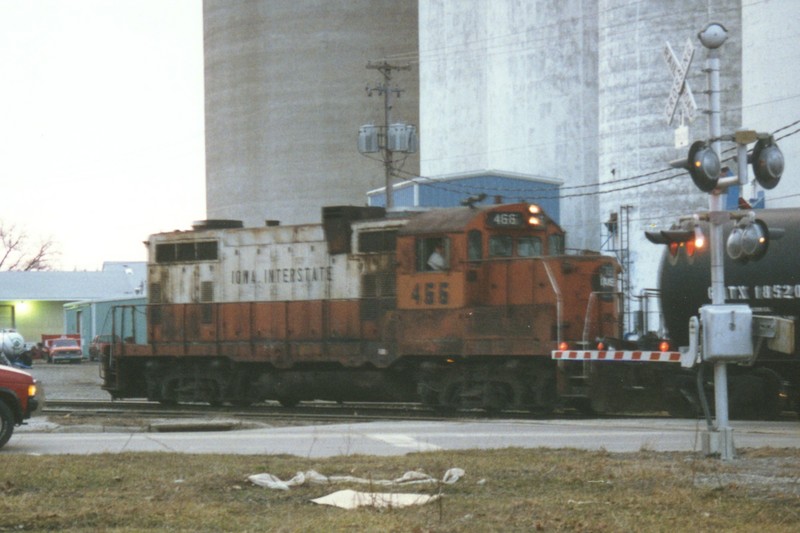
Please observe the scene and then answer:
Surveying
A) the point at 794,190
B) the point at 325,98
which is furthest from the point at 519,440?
the point at 325,98

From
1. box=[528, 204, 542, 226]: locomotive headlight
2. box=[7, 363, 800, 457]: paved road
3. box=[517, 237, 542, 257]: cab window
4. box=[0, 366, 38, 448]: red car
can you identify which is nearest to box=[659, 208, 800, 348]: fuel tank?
box=[7, 363, 800, 457]: paved road

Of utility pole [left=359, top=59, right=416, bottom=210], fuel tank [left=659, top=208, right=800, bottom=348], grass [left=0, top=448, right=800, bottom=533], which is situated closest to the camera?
grass [left=0, top=448, right=800, bottom=533]

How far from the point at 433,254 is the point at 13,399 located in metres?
9.50

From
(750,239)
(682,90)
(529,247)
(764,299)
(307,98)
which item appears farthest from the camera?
(307,98)

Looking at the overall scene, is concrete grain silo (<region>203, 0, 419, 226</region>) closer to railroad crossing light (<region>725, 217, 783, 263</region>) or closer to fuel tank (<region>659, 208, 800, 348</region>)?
fuel tank (<region>659, 208, 800, 348</region>)

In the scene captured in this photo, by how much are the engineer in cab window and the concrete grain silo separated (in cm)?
5582

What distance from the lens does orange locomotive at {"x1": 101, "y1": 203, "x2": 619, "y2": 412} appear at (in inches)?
880

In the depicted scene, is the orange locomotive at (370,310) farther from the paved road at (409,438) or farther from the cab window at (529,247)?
the paved road at (409,438)

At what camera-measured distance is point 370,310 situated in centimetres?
2461

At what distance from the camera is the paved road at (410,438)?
15945 millimetres

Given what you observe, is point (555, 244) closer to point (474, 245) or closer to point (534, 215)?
point (534, 215)

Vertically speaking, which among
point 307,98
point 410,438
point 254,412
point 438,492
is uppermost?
point 307,98

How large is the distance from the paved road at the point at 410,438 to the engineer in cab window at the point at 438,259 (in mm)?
3983

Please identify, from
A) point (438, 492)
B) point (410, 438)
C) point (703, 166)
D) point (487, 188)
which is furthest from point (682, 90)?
point (487, 188)
